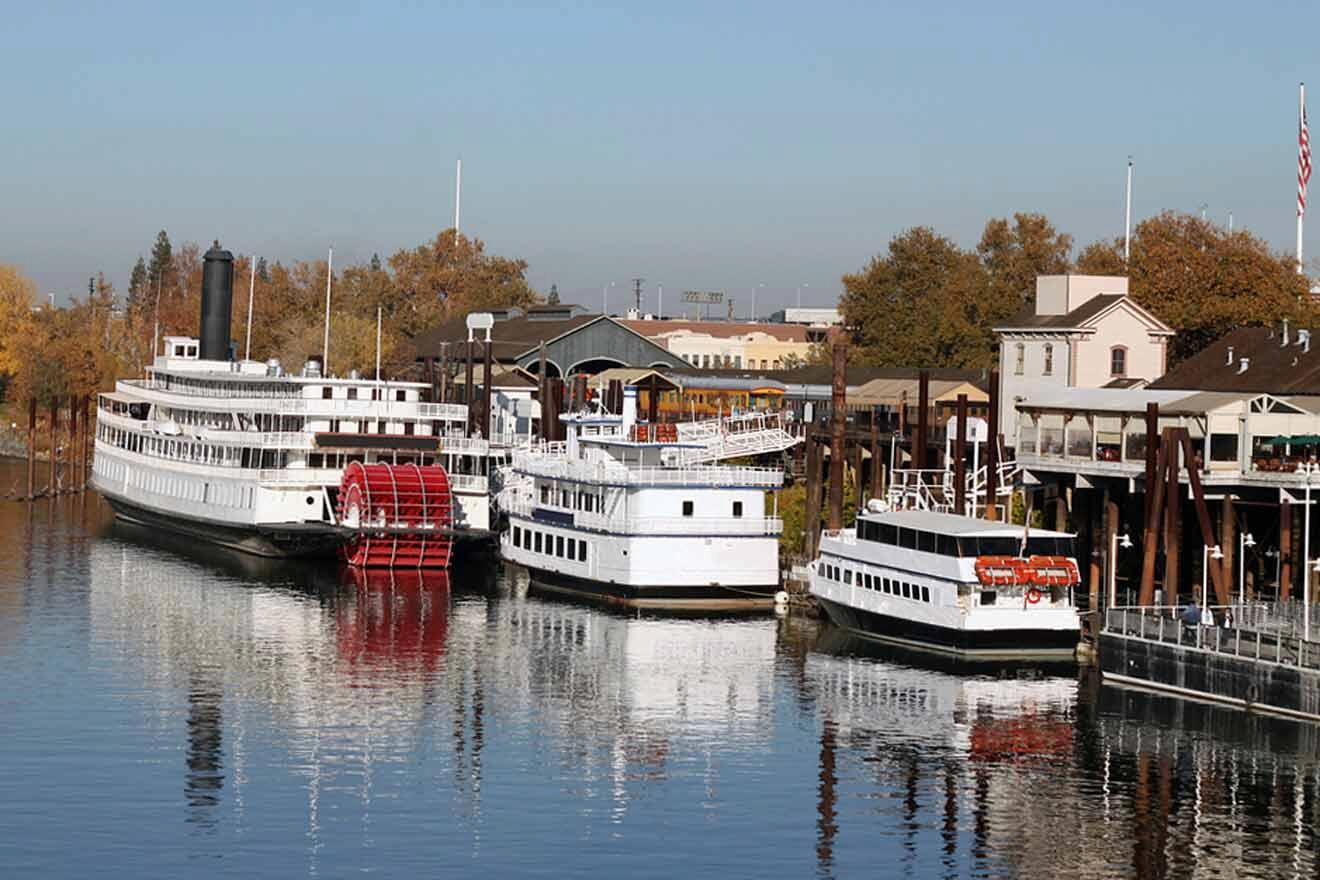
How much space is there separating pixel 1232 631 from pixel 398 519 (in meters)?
42.2

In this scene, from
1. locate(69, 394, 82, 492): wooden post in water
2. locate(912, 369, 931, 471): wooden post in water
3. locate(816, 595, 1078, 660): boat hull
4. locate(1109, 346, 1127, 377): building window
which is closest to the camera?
locate(816, 595, 1078, 660): boat hull

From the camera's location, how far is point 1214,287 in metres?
101

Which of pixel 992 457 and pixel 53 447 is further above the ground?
pixel 992 457

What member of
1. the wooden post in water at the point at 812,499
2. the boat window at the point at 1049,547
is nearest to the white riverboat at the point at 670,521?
the wooden post in water at the point at 812,499

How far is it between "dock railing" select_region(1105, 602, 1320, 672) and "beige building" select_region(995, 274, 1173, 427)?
2630 centimetres

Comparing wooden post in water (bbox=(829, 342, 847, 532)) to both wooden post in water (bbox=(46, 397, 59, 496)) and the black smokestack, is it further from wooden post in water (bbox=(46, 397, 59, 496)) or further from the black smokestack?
wooden post in water (bbox=(46, 397, 59, 496))

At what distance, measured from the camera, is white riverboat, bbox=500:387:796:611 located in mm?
79250

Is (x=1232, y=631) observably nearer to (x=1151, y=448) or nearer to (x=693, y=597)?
(x=1151, y=448)

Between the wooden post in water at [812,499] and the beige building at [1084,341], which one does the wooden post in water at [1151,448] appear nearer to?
the wooden post in water at [812,499]

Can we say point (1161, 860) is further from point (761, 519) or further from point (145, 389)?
point (145, 389)

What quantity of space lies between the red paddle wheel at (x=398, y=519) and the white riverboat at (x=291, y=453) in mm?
1269

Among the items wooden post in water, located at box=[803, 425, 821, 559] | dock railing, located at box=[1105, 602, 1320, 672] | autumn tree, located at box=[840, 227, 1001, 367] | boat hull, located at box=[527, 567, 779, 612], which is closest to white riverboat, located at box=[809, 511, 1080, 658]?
dock railing, located at box=[1105, 602, 1320, 672]

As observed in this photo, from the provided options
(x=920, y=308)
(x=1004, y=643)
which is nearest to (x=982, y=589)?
(x=1004, y=643)

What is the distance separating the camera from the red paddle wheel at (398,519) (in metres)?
90.8
